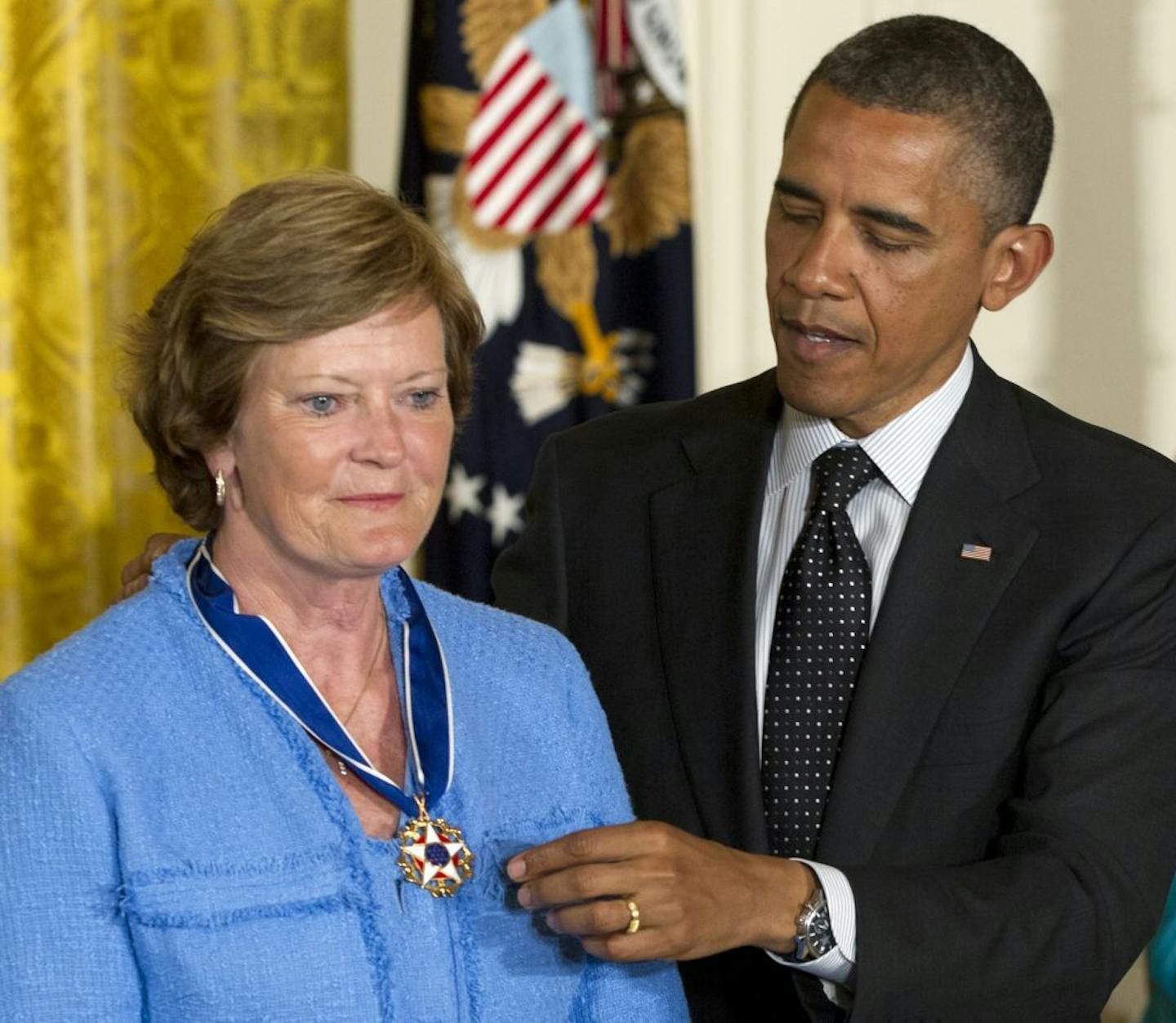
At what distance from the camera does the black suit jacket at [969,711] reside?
2334 millimetres

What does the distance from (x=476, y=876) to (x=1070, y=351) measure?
2.58m

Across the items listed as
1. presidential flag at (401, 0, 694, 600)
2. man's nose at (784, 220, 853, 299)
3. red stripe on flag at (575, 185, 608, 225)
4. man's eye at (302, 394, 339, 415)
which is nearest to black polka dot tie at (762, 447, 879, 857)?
man's nose at (784, 220, 853, 299)

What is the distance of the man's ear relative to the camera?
2646mm

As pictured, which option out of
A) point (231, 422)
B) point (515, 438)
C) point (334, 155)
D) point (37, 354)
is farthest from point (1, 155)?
point (231, 422)

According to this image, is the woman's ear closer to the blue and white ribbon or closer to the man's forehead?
the blue and white ribbon

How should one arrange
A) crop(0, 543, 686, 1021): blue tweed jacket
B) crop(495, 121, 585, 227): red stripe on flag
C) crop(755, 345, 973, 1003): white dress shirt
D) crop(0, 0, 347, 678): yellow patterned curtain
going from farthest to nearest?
1. crop(495, 121, 585, 227): red stripe on flag
2. crop(0, 0, 347, 678): yellow patterned curtain
3. crop(755, 345, 973, 1003): white dress shirt
4. crop(0, 543, 686, 1021): blue tweed jacket

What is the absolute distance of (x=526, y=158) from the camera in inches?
158

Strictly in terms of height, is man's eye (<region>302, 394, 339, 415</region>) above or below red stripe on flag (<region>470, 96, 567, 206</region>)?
below

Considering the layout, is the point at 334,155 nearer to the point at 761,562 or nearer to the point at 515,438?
the point at 515,438

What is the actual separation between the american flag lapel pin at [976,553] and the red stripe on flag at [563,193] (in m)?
1.79

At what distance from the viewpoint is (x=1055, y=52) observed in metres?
4.22

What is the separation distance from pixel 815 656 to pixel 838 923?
412 mm

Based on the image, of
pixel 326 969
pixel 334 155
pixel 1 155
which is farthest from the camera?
pixel 334 155

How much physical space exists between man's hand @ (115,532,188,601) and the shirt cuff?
0.93 metres
